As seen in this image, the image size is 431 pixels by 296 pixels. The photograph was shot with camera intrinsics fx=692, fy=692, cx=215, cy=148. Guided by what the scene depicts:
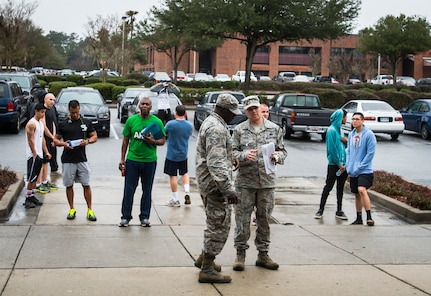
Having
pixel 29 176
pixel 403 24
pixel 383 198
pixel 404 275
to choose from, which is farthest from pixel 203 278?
pixel 403 24

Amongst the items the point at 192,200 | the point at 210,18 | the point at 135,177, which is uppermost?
the point at 210,18

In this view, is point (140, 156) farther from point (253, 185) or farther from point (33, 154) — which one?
point (253, 185)

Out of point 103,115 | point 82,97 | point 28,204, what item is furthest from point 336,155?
point 82,97

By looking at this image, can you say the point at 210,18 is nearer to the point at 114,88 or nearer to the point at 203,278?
the point at 114,88

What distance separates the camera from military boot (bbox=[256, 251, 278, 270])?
24.4 ft

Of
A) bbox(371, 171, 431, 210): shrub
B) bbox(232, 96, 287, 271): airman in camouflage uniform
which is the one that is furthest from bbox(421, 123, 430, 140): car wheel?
bbox(232, 96, 287, 271): airman in camouflage uniform

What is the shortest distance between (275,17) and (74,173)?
32839 mm

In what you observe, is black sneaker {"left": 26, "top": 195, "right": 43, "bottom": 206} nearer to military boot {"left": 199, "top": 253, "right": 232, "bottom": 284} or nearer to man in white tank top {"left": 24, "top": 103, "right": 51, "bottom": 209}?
man in white tank top {"left": 24, "top": 103, "right": 51, "bottom": 209}

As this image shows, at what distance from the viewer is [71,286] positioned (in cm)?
656

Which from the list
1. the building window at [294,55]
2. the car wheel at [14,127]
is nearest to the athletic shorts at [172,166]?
the car wheel at [14,127]

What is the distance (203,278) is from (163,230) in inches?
→ 108

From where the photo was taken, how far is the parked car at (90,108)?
21.5 metres

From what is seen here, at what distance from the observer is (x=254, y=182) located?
24.1ft

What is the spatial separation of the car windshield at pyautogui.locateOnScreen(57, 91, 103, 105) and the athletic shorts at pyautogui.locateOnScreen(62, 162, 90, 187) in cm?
1272
